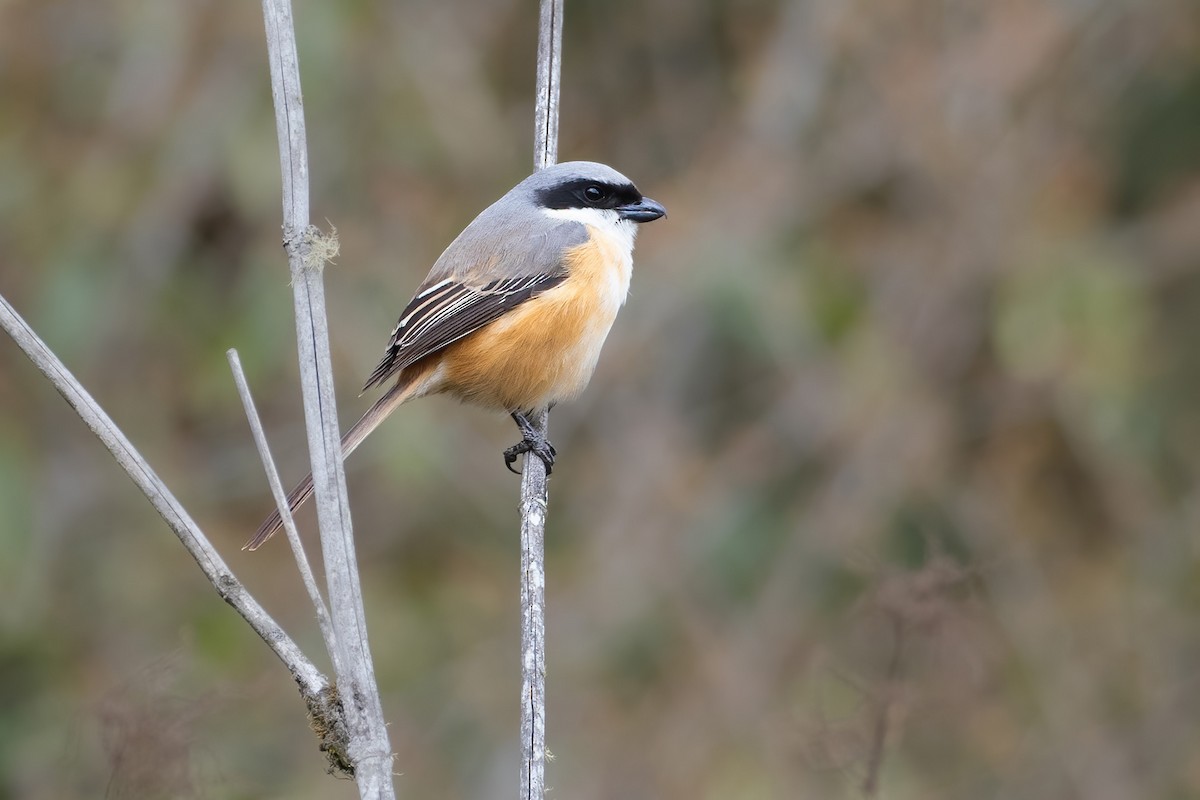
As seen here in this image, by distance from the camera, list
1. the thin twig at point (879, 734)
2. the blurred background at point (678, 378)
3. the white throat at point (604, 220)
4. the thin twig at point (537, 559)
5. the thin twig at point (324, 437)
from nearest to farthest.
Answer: the thin twig at point (324, 437) → the thin twig at point (537, 559) → the thin twig at point (879, 734) → the white throat at point (604, 220) → the blurred background at point (678, 378)

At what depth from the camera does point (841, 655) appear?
16.3 ft

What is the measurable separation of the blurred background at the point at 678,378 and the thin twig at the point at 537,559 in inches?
49.7

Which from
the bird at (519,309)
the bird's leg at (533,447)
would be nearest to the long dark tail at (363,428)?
the bird at (519,309)

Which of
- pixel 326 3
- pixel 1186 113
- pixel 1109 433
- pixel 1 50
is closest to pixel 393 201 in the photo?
pixel 326 3

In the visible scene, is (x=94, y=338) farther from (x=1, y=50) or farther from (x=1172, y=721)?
(x=1172, y=721)

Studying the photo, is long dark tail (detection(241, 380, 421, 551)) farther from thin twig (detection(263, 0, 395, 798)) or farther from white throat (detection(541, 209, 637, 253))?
thin twig (detection(263, 0, 395, 798))

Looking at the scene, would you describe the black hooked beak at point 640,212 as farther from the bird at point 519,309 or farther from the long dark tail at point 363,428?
the long dark tail at point 363,428

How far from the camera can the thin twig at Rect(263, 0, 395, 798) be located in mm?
1891

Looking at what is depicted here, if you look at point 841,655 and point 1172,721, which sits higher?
point 841,655

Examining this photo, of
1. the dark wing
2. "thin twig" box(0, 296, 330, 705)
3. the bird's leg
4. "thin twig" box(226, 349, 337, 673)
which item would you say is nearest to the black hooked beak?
the dark wing

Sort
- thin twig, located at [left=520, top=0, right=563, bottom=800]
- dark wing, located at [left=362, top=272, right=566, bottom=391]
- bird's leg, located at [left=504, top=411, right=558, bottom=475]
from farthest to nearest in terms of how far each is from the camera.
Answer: dark wing, located at [left=362, top=272, right=566, bottom=391]
bird's leg, located at [left=504, top=411, right=558, bottom=475]
thin twig, located at [left=520, top=0, right=563, bottom=800]

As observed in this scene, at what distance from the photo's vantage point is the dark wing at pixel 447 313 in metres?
3.63

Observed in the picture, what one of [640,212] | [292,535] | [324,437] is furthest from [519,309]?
[292,535]

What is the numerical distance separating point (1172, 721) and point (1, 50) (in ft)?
18.2
